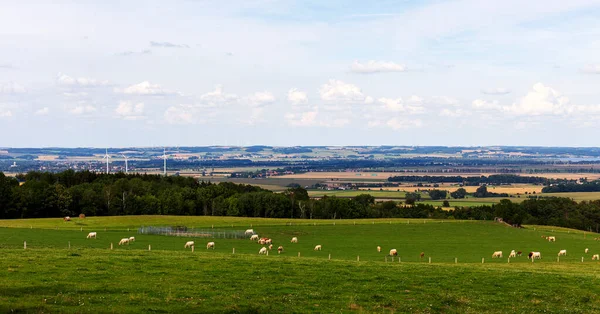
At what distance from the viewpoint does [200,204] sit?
141m

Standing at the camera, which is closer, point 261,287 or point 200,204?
point 261,287

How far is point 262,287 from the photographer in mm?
28859

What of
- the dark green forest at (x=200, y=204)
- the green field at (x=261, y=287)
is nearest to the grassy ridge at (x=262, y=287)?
the green field at (x=261, y=287)

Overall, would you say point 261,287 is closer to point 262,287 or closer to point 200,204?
point 262,287

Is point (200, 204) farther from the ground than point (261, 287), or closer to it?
closer to it

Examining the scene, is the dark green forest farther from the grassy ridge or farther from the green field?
the grassy ridge

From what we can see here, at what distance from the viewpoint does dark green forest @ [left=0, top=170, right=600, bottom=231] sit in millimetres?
120812

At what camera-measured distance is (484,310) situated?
26.5 m

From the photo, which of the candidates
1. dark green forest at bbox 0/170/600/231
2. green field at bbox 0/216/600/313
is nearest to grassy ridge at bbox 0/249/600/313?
green field at bbox 0/216/600/313

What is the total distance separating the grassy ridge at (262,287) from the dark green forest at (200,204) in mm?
89395

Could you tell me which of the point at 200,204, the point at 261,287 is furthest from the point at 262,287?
the point at 200,204

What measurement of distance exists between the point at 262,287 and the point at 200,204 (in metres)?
114

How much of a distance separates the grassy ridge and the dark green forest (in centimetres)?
8939

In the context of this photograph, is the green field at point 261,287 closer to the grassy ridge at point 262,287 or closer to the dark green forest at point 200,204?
the grassy ridge at point 262,287
